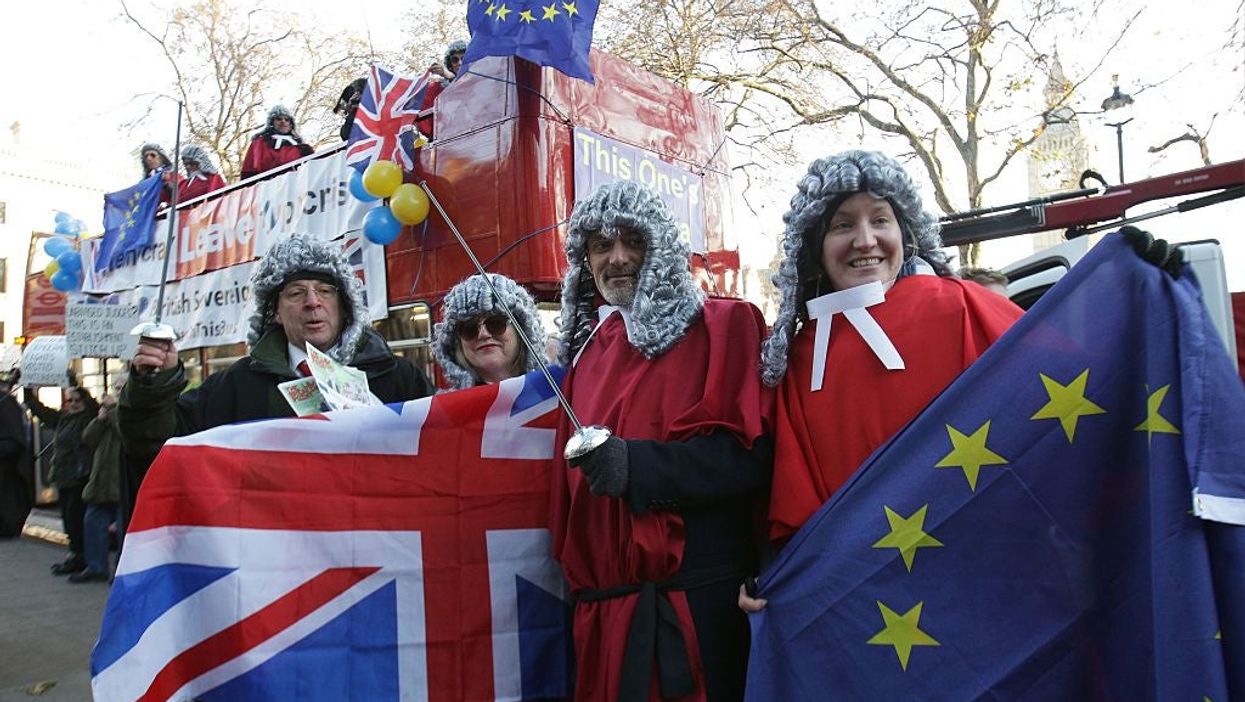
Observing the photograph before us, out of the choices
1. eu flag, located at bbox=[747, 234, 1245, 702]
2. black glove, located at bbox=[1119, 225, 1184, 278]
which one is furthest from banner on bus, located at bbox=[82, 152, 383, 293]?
black glove, located at bbox=[1119, 225, 1184, 278]

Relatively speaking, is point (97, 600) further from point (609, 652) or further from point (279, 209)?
point (609, 652)

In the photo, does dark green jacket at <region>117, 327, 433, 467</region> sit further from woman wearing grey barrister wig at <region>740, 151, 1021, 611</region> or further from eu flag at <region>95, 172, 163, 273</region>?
eu flag at <region>95, 172, 163, 273</region>

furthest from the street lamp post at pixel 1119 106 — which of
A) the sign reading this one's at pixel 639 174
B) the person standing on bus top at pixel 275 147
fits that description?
the person standing on bus top at pixel 275 147

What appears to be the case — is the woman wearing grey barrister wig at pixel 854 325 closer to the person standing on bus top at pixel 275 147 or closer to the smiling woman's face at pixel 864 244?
the smiling woman's face at pixel 864 244

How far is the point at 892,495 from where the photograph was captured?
1.94 meters

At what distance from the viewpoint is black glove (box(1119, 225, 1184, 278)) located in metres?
1.70

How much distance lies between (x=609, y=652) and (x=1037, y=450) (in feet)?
3.66

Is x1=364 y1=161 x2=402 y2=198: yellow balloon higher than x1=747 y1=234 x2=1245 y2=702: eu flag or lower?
higher

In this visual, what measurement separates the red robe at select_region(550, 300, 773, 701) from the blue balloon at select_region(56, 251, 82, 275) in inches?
429

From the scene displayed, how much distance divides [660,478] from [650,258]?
66cm

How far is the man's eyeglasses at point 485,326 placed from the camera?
313 cm

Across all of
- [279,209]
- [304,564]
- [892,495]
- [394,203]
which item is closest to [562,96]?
[394,203]

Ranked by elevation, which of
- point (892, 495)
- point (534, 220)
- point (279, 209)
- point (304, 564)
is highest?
point (279, 209)

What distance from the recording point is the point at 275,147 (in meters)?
8.52
